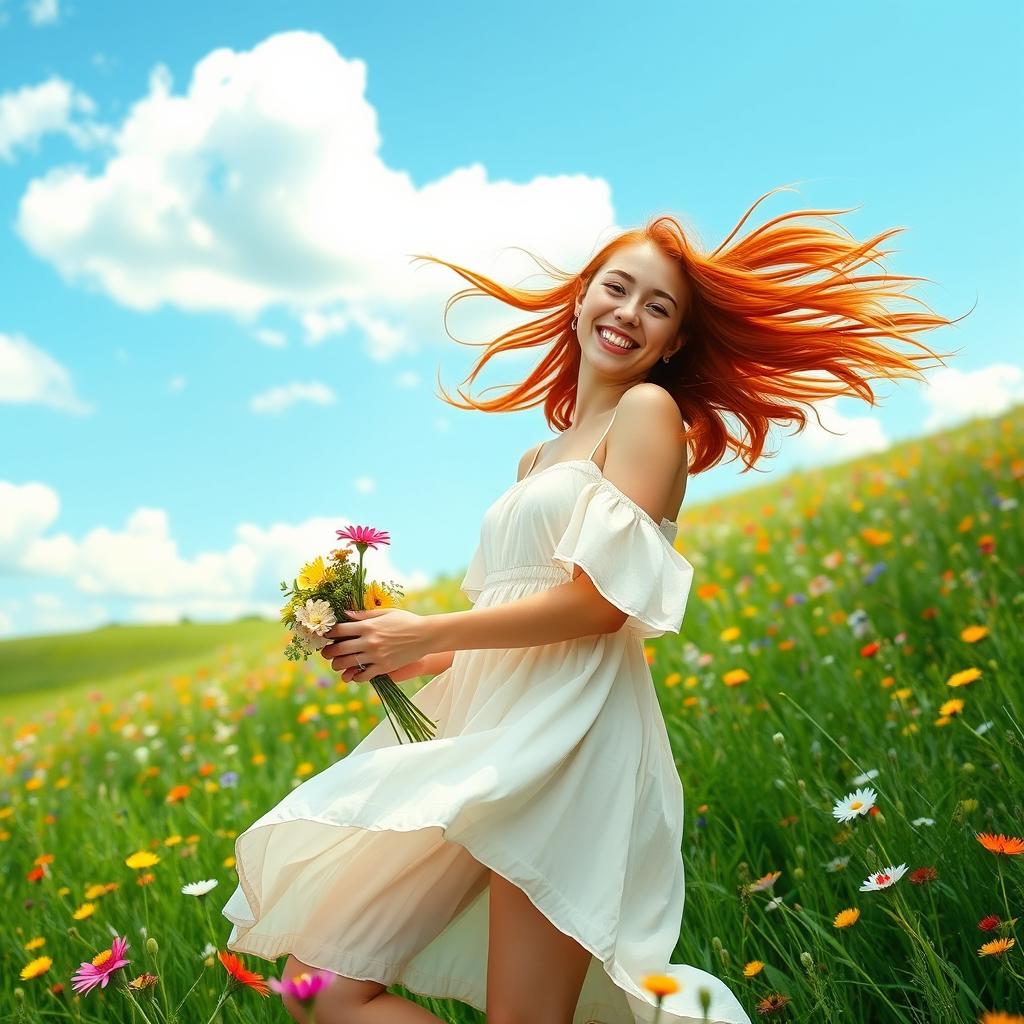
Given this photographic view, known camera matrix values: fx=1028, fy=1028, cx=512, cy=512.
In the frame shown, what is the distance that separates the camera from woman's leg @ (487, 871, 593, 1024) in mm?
1965

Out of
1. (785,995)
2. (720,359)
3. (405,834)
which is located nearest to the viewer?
(405,834)

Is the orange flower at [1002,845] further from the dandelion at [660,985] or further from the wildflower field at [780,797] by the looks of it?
the dandelion at [660,985]

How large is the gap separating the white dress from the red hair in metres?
0.69

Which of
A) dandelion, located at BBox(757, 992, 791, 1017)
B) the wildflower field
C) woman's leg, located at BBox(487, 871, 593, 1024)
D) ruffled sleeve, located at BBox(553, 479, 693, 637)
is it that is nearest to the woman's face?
ruffled sleeve, located at BBox(553, 479, 693, 637)

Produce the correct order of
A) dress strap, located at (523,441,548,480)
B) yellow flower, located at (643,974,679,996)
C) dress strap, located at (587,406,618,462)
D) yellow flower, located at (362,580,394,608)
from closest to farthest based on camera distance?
yellow flower, located at (643,974,679,996) < yellow flower, located at (362,580,394,608) < dress strap, located at (587,406,618,462) < dress strap, located at (523,441,548,480)

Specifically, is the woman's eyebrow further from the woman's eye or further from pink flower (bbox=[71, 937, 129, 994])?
pink flower (bbox=[71, 937, 129, 994])

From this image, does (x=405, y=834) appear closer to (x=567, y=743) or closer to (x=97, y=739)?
(x=567, y=743)

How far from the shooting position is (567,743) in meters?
2.05

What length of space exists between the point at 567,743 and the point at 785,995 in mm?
852

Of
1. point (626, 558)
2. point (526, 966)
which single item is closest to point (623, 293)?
point (626, 558)

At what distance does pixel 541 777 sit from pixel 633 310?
123cm

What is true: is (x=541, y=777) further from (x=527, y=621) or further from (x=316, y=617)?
(x=316, y=617)

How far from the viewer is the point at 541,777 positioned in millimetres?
1982

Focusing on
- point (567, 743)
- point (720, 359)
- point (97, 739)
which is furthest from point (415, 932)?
point (97, 739)
